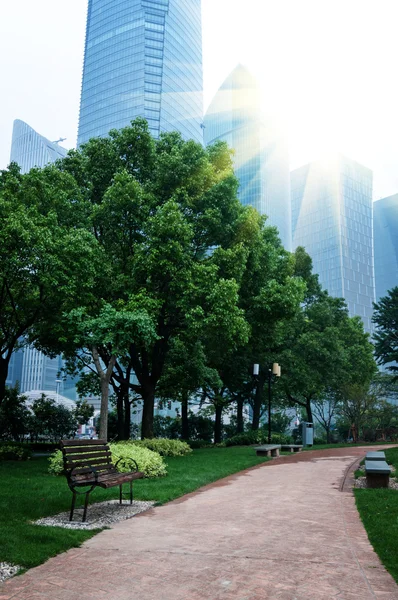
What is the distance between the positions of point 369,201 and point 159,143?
167 m

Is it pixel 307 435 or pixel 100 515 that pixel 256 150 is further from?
pixel 100 515

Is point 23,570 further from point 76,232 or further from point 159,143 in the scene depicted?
point 159,143

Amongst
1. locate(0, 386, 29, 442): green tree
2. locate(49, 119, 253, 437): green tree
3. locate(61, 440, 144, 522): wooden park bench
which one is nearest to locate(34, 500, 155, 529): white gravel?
locate(61, 440, 144, 522): wooden park bench

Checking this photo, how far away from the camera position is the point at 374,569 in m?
5.27

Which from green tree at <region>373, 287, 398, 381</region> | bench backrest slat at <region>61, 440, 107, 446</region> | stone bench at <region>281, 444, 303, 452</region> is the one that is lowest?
stone bench at <region>281, 444, 303, 452</region>

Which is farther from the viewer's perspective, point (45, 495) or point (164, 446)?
point (164, 446)

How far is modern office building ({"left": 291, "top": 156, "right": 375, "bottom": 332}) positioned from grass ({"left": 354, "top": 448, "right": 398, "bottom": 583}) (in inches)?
5624

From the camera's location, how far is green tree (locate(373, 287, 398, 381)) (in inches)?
814

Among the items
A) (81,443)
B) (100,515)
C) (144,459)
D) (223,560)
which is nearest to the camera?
(223,560)

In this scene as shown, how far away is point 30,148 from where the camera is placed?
173000 mm

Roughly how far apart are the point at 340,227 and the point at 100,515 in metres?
160

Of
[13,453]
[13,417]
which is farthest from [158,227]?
[13,417]

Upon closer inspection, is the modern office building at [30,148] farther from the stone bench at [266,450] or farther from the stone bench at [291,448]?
the stone bench at [266,450]

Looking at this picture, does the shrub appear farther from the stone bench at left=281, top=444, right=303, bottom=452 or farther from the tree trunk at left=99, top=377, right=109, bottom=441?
the stone bench at left=281, top=444, right=303, bottom=452
